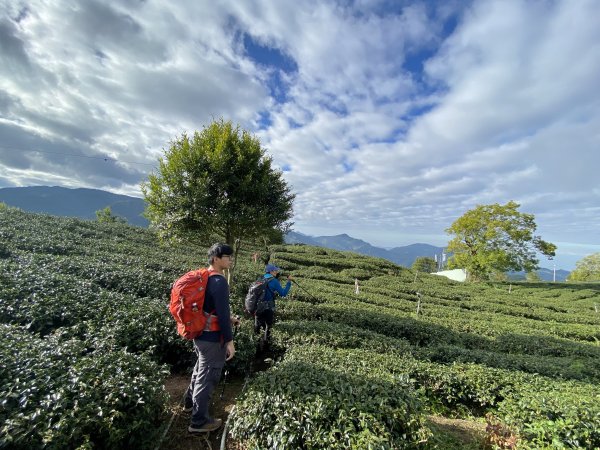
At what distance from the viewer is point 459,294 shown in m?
23.5

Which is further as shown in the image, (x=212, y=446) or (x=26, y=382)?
(x=212, y=446)

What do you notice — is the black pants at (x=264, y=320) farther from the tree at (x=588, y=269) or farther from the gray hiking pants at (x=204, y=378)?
the tree at (x=588, y=269)

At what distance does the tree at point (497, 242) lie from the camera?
37969 millimetres

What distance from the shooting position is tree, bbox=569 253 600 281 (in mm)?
60403

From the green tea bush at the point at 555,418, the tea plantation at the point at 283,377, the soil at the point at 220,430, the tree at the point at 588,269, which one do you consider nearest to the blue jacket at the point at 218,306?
the tea plantation at the point at 283,377

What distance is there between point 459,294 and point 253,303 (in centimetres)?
2192

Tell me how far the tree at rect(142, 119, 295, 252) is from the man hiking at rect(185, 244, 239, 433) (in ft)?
19.3

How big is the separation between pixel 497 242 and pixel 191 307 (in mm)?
44819

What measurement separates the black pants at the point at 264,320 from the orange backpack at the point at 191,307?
357 centimetres

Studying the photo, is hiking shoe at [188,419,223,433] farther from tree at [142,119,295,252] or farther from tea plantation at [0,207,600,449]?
tree at [142,119,295,252]

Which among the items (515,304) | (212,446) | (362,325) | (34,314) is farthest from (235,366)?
(515,304)

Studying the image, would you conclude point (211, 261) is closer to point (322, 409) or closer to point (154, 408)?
point (154, 408)

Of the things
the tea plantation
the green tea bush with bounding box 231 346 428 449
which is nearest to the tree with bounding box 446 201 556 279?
the tea plantation

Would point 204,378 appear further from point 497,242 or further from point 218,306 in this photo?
point 497,242
